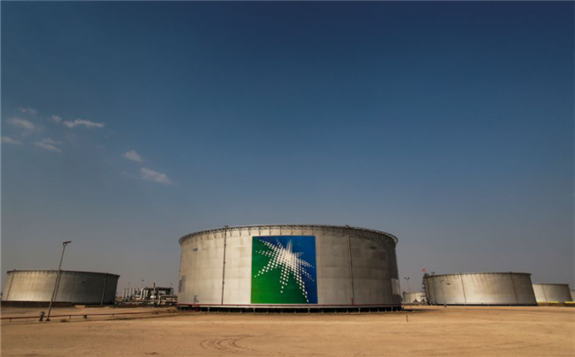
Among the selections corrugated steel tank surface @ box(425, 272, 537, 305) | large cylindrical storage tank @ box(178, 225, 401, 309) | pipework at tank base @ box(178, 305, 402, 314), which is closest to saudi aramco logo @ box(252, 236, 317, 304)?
large cylindrical storage tank @ box(178, 225, 401, 309)

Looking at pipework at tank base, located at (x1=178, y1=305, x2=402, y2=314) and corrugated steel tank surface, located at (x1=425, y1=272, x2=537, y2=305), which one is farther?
corrugated steel tank surface, located at (x1=425, y1=272, x2=537, y2=305)

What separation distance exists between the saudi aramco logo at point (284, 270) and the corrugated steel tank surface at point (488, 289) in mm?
61770

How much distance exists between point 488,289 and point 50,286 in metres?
114

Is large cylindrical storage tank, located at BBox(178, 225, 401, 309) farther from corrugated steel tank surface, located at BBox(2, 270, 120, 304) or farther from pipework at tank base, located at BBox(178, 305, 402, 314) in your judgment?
corrugated steel tank surface, located at BBox(2, 270, 120, 304)

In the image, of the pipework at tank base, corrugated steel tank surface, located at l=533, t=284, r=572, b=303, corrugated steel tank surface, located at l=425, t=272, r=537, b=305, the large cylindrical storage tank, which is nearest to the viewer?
the pipework at tank base

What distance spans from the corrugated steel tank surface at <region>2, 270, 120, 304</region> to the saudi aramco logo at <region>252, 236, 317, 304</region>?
63.6 m

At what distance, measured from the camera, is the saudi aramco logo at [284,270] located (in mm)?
44750

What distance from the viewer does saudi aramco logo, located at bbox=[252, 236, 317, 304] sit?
147 ft

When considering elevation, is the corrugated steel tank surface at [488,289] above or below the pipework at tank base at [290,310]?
above

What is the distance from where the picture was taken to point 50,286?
80250 mm

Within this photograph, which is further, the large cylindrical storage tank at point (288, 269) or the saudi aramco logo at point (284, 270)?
the large cylindrical storage tank at point (288, 269)

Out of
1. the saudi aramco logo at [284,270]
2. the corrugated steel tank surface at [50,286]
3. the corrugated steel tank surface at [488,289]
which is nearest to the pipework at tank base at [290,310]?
the saudi aramco logo at [284,270]

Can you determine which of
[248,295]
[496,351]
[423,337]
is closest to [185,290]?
[248,295]

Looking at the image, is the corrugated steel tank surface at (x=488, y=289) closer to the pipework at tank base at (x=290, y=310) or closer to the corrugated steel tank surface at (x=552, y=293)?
the corrugated steel tank surface at (x=552, y=293)
